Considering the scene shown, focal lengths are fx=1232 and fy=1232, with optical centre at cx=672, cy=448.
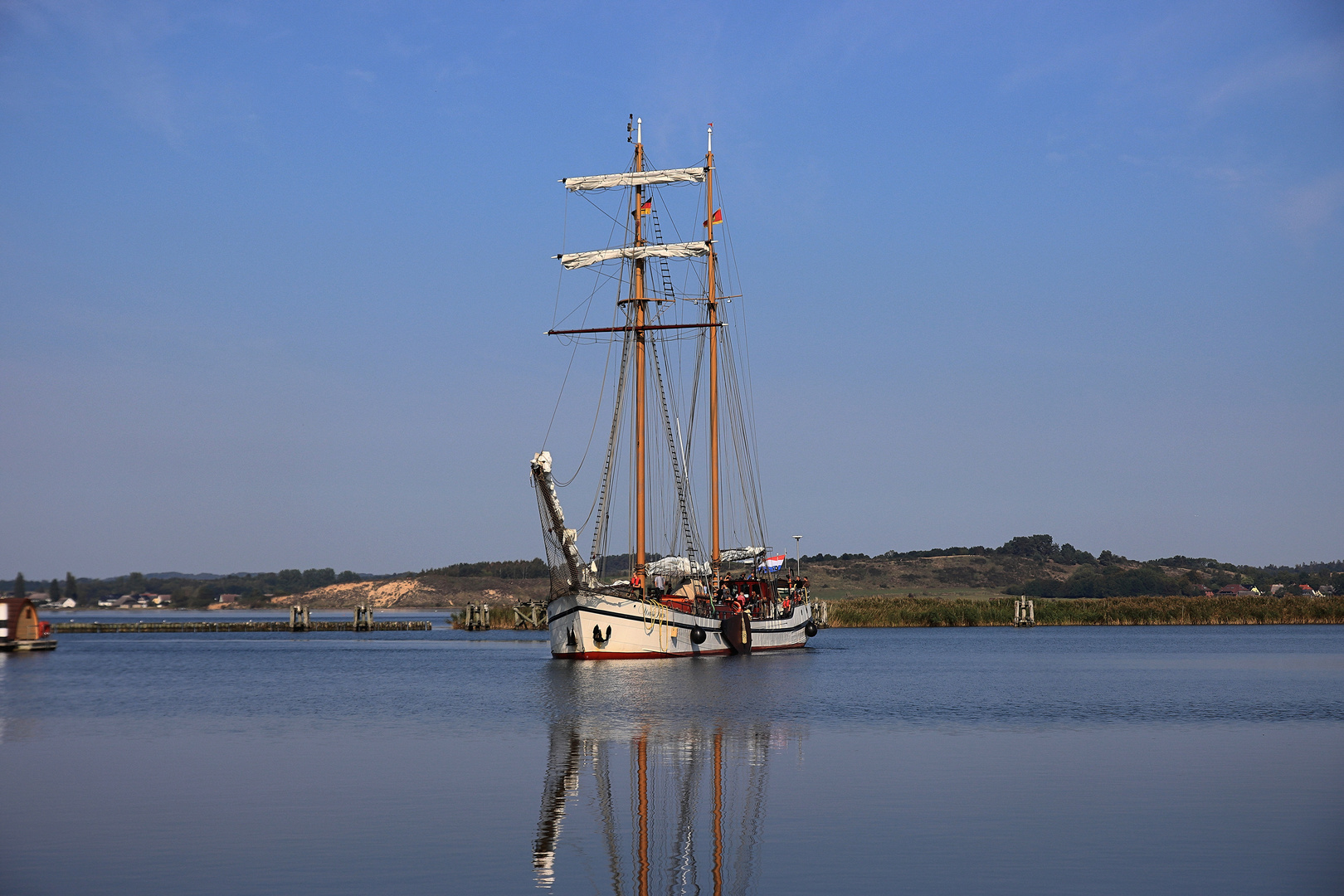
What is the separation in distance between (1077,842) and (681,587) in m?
56.5

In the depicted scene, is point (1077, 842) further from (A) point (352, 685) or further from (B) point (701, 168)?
(B) point (701, 168)

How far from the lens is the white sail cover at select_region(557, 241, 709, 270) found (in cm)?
7569

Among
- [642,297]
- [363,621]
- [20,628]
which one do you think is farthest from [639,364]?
[363,621]

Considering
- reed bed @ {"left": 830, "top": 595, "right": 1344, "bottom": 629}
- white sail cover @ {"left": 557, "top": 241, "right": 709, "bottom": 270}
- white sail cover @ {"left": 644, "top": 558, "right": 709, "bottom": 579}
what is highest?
white sail cover @ {"left": 557, "top": 241, "right": 709, "bottom": 270}

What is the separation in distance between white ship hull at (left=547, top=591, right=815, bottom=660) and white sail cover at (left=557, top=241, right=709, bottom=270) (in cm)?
2223

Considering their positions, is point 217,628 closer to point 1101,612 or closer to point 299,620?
point 299,620

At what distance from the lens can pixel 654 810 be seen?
19.8 metres

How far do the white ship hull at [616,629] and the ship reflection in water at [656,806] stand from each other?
97.7 feet

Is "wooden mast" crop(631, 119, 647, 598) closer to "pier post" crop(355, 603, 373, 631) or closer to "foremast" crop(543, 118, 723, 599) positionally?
"foremast" crop(543, 118, 723, 599)

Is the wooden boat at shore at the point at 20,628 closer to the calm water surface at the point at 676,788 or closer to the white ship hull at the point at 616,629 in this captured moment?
the calm water surface at the point at 676,788

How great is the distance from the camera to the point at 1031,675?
190ft

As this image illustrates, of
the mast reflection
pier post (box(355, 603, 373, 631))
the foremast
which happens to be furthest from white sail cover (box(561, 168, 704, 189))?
pier post (box(355, 603, 373, 631))

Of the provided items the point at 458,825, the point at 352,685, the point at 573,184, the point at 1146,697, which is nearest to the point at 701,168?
the point at 573,184

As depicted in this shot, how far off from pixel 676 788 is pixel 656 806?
1.87m
